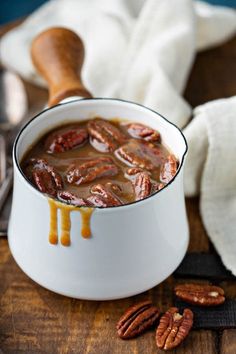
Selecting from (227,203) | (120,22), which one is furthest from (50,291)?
(120,22)

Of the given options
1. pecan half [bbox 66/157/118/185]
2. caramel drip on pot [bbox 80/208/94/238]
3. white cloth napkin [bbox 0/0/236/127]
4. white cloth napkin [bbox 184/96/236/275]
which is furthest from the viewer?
white cloth napkin [bbox 0/0/236/127]

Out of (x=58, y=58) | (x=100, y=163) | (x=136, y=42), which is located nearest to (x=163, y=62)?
(x=136, y=42)

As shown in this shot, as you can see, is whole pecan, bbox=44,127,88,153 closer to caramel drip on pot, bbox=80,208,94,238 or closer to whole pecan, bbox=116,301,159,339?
caramel drip on pot, bbox=80,208,94,238

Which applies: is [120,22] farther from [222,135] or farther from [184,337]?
[184,337]

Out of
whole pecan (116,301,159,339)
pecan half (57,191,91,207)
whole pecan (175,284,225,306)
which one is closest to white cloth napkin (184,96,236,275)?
whole pecan (175,284,225,306)

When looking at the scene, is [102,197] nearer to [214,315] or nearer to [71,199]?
[71,199]

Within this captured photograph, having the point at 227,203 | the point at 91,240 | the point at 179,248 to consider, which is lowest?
the point at 227,203

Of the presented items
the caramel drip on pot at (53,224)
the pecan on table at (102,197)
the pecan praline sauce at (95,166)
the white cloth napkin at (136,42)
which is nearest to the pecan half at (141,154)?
the pecan praline sauce at (95,166)
